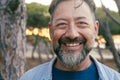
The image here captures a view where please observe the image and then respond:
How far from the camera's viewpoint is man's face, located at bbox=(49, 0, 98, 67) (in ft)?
6.52

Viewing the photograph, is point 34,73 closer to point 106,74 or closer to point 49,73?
point 49,73

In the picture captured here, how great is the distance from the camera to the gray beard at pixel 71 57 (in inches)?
Answer: 79.4

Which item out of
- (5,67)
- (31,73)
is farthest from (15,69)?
(31,73)

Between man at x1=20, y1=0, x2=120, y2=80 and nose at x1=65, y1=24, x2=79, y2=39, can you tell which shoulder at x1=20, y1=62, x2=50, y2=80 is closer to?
man at x1=20, y1=0, x2=120, y2=80

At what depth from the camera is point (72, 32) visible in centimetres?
197

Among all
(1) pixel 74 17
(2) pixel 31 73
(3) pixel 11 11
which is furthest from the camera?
(3) pixel 11 11

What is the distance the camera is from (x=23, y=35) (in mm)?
3248

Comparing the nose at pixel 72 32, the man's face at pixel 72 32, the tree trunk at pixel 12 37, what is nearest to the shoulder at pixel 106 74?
the man's face at pixel 72 32

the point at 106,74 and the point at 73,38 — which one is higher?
the point at 73,38

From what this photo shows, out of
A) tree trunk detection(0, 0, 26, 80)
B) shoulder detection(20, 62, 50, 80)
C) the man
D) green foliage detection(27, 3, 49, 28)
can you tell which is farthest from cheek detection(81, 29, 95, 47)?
green foliage detection(27, 3, 49, 28)

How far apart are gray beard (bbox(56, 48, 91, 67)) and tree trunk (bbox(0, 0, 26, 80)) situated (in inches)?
44.5

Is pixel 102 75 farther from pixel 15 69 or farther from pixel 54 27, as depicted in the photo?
pixel 15 69

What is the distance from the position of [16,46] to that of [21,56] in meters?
0.10

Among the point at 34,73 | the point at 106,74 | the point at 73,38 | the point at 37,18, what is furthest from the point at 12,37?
the point at 37,18
